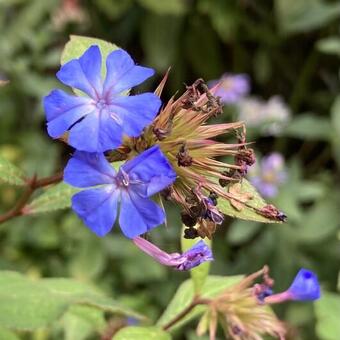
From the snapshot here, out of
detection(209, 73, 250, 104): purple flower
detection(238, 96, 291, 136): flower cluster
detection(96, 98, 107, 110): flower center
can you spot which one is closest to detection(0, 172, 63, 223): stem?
detection(96, 98, 107, 110): flower center

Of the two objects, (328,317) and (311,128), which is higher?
(328,317)

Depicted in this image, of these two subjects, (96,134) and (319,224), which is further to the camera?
(319,224)

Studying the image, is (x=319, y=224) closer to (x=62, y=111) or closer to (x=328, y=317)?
(x=328, y=317)

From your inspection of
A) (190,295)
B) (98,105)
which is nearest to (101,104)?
(98,105)

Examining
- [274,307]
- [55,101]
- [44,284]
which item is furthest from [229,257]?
[55,101]

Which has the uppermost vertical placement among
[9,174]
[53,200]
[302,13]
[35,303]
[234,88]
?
[9,174]

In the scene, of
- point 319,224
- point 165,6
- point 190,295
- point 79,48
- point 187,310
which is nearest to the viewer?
point 79,48

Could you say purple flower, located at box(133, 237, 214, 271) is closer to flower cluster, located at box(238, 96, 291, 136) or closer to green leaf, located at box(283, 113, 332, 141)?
green leaf, located at box(283, 113, 332, 141)
